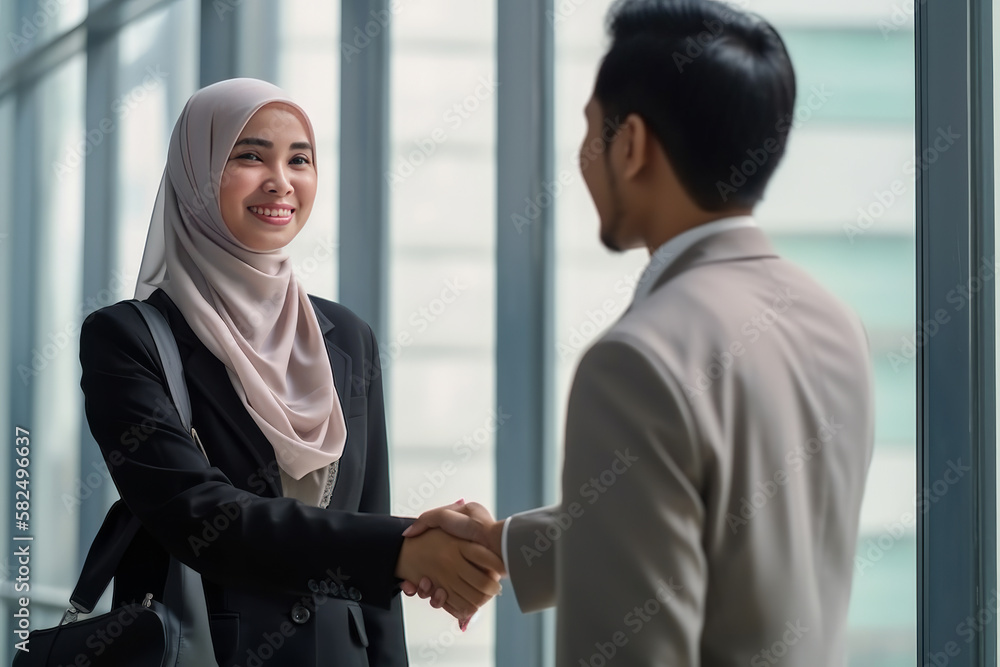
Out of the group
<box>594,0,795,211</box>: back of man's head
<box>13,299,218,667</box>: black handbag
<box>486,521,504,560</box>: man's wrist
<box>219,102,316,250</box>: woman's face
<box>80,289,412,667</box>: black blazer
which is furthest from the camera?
<box>219,102,316,250</box>: woman's face

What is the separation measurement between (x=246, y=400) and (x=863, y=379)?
996mm

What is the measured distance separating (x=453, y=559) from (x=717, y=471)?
2.45 feet

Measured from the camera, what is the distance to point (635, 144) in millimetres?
940

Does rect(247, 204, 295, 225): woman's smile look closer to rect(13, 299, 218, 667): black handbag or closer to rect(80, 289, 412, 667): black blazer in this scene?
rect(80, 289, 412, 667): black blazer

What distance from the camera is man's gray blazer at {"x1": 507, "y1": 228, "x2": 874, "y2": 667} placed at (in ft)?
2.47

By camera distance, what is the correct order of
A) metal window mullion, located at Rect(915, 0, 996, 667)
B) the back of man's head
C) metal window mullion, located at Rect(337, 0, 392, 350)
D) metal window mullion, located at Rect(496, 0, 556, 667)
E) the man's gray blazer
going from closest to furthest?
the man's gray blazer < the back of man's head < metal window mullion, located at Rect(915, 0, 996, 667) < metal window mullion, located at Rect(496, 0, 556, 667) < metal window mullion, located at Rect(337, 0, 392, 350)

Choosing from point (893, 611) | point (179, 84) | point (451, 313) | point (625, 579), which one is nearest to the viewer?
point (625, 579)

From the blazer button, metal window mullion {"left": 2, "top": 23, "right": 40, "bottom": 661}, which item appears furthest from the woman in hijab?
metal window mullion {"left": 2, "top": 23, "right": 40, "bottom": 661}

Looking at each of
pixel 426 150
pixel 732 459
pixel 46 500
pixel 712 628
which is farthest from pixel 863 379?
pixel 46 500

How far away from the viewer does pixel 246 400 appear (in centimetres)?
145

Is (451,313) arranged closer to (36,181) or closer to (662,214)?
(662,214)

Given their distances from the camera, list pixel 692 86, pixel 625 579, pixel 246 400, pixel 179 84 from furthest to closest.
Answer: pixel 179 84 → pixel 246 400 → pixel 692 86 → pixel 625 579

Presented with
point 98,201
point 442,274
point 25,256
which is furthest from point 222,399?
point 25,256

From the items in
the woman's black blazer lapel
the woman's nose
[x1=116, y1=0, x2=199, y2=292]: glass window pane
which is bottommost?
the woman's black blazer lapel
